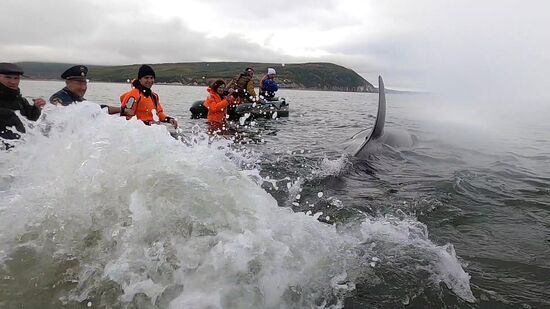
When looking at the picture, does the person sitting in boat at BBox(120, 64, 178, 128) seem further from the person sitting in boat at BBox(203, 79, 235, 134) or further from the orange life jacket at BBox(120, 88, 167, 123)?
the person sitting in boat at BBox(203, 79, 235, 134)

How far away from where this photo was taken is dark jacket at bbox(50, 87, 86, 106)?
7246mm

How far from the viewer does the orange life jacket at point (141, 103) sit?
9714 millimetres

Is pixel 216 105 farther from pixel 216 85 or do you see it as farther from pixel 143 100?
pixel 143 100

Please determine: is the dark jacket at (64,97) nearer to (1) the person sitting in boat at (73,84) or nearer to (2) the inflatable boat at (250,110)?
(1) the person sitting in boat at (73,84)

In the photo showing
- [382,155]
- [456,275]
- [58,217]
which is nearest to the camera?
[58,217]

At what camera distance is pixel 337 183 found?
28.5 ft

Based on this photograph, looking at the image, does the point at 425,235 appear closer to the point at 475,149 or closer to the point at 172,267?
the point at 172,267

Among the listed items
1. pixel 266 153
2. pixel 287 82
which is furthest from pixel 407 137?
pixel 287 82

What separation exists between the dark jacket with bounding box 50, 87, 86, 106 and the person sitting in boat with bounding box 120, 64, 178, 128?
1596 mm

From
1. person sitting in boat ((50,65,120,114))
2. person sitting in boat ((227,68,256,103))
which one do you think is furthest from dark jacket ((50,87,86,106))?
person sitting in boat ((227,68,256,103))

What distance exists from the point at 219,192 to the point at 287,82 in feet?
629

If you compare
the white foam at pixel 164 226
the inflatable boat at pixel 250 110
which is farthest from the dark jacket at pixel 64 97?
the inflatable boat at pixel 250 110

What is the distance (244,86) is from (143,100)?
14.1 meters

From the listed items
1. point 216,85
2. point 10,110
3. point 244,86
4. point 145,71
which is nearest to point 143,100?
point 145,71
